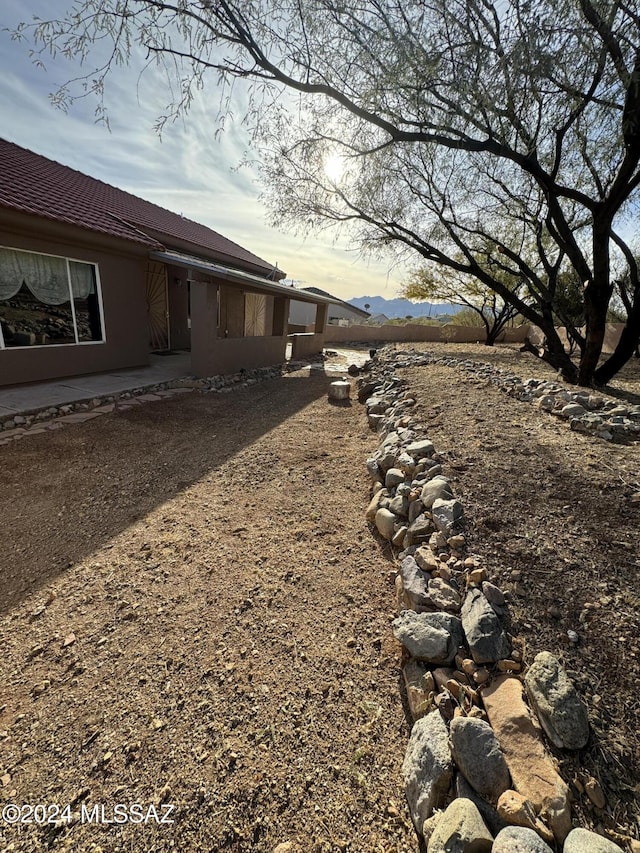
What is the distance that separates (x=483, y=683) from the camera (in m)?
1.59

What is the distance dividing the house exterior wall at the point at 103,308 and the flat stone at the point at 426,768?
6.72 metres

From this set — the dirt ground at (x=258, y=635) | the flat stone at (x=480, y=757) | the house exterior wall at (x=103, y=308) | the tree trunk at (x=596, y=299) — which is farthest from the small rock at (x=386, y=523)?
the house exterior wall at (x=103, y=308)

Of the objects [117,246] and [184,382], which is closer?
[117,246]

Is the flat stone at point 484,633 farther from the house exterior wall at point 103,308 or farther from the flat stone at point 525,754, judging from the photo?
the house exterior wall at point 103,308

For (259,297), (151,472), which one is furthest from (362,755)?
(259,297)

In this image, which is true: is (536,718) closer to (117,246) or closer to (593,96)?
(593,96)

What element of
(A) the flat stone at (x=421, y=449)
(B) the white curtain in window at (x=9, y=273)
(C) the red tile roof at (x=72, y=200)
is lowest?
(A) the flat stone at (x=421, y=449)

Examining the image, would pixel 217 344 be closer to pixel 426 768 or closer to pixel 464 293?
pixel 426 768

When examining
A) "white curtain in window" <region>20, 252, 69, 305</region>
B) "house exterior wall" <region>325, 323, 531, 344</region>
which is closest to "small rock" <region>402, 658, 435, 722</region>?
"white curtain in window" <region>20, 252, 69, 305</region>

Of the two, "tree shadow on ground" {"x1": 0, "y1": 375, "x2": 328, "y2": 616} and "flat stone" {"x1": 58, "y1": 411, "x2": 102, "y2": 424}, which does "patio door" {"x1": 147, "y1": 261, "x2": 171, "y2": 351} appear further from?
"flat stone" {"x1": 58, "y1": 411, "x2": 102, "y2": 424}

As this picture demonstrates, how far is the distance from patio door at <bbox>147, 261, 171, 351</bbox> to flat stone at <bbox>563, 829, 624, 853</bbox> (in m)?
10.3

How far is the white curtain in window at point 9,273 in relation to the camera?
5371 millimetres

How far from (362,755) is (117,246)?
7769mm

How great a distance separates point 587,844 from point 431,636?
2.58 ft
